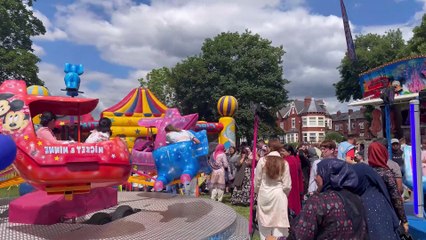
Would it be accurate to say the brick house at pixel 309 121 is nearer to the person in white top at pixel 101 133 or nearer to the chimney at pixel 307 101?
the chimney at pixel 307 101

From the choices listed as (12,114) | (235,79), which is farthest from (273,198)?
(235,79)

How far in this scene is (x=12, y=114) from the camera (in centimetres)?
407

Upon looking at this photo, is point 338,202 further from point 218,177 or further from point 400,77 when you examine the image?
point 400,77

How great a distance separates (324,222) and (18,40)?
25.3 metres

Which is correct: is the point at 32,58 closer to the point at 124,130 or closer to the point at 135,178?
the point at 124,130

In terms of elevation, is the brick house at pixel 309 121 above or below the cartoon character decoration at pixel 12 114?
above

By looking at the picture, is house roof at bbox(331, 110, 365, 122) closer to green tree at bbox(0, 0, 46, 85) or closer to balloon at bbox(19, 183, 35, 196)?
green tree at bbox(0, 0, 46, 85)

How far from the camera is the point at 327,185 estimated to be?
8.79ft

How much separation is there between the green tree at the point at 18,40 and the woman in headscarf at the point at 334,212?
21955 millimetres

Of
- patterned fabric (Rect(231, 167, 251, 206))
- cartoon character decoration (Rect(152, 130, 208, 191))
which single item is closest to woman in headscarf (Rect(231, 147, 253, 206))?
patterned fabric (Rect(231, 167, 251, 206))

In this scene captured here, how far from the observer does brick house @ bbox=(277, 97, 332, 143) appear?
222ft

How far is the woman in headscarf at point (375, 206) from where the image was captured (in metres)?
3.01

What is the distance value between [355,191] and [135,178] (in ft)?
22.7

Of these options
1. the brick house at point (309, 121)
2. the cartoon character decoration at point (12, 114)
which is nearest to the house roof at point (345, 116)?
the brick house at point (309, 121)
